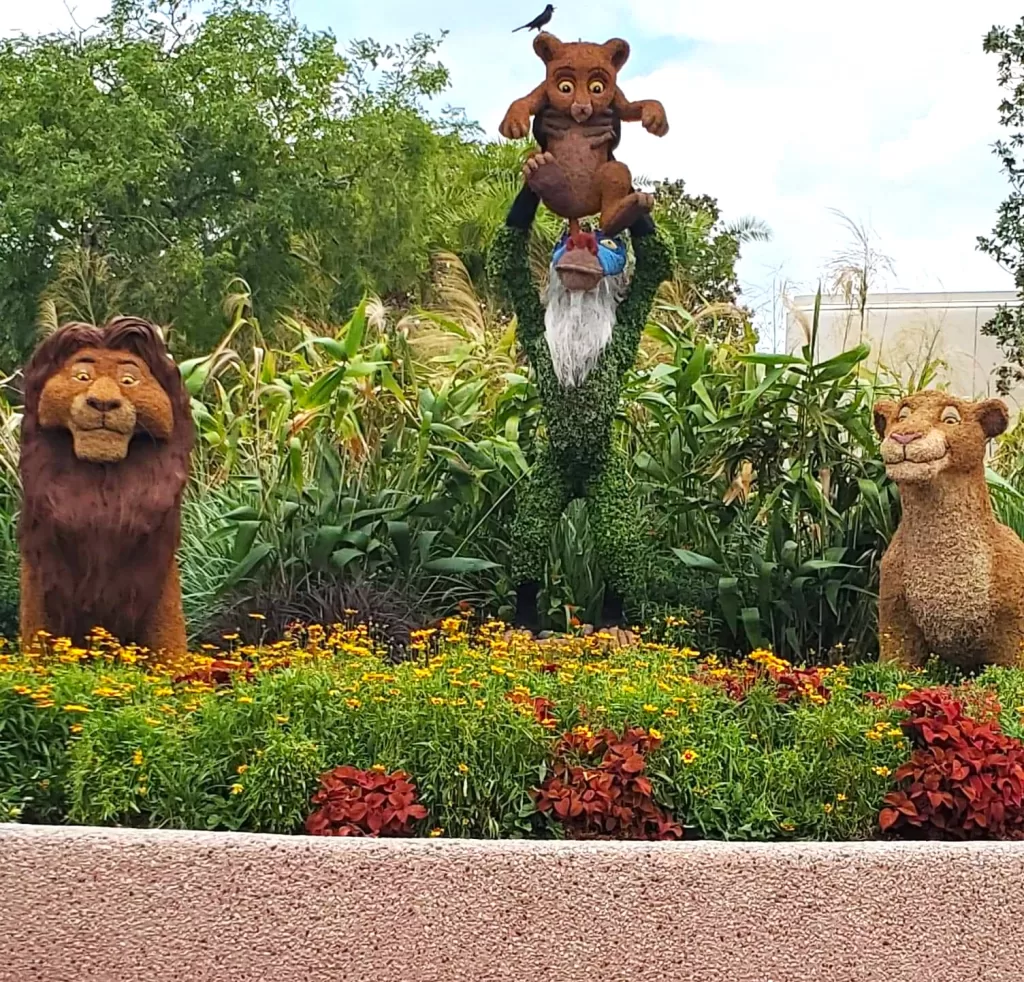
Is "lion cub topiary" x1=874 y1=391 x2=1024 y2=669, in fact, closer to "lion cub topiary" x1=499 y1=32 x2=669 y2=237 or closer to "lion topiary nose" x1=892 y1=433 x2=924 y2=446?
"lion topiary nose" x1=892 y1=433 x2=924 y2=446

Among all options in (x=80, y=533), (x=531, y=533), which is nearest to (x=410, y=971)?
(x=80, y=533)

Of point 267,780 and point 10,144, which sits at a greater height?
point 10,144

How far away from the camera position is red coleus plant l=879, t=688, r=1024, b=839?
3.55m

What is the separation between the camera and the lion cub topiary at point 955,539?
4.86 meters

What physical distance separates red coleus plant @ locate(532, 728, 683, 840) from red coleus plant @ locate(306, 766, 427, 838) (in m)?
0.36

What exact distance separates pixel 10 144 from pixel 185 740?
609 inches

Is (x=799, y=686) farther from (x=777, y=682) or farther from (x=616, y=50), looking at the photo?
(x=616, y=50)

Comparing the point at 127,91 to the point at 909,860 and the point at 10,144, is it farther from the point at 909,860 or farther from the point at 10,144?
the point at 909,860

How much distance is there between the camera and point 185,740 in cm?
370

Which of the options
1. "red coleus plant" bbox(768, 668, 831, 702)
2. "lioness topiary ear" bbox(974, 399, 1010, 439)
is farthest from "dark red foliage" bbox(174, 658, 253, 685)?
"lioness topiary ear" bbox(974, 399, 1010, 439)

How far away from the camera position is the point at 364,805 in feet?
11.2

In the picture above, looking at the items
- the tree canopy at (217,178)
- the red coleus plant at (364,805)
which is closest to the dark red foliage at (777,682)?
the red coleus plant at (364,805)

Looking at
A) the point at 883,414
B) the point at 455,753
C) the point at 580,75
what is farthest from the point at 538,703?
the point at 580,75

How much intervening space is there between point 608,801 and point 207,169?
1714 cm
